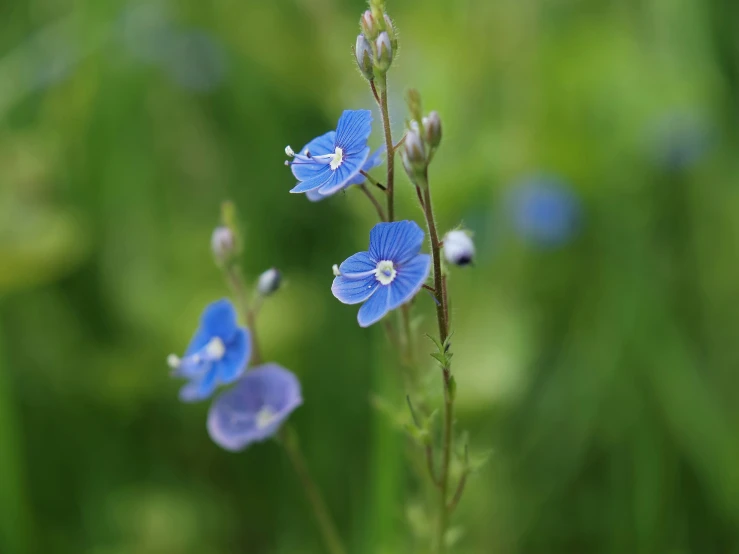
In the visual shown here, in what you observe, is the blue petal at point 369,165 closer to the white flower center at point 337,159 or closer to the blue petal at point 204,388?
the white flower center at point 337,159

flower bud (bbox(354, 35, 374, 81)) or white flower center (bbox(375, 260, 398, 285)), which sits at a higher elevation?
flower bud (bbox(354, 35, 374, 81))

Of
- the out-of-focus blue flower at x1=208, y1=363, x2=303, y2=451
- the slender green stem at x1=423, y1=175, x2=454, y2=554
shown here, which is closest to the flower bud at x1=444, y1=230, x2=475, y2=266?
the slender green stem at x1=423, y1=175, x2=454, y2=554

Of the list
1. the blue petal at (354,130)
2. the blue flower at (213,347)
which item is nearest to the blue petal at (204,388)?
the blue flower at (213,347)

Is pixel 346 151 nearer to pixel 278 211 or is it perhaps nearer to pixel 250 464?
pixel 250 464

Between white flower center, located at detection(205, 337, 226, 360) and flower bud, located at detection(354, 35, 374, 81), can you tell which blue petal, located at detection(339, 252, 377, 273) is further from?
white flower center, located at detection(205, 337, 226, 360)

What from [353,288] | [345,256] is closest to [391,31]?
[353,288]
